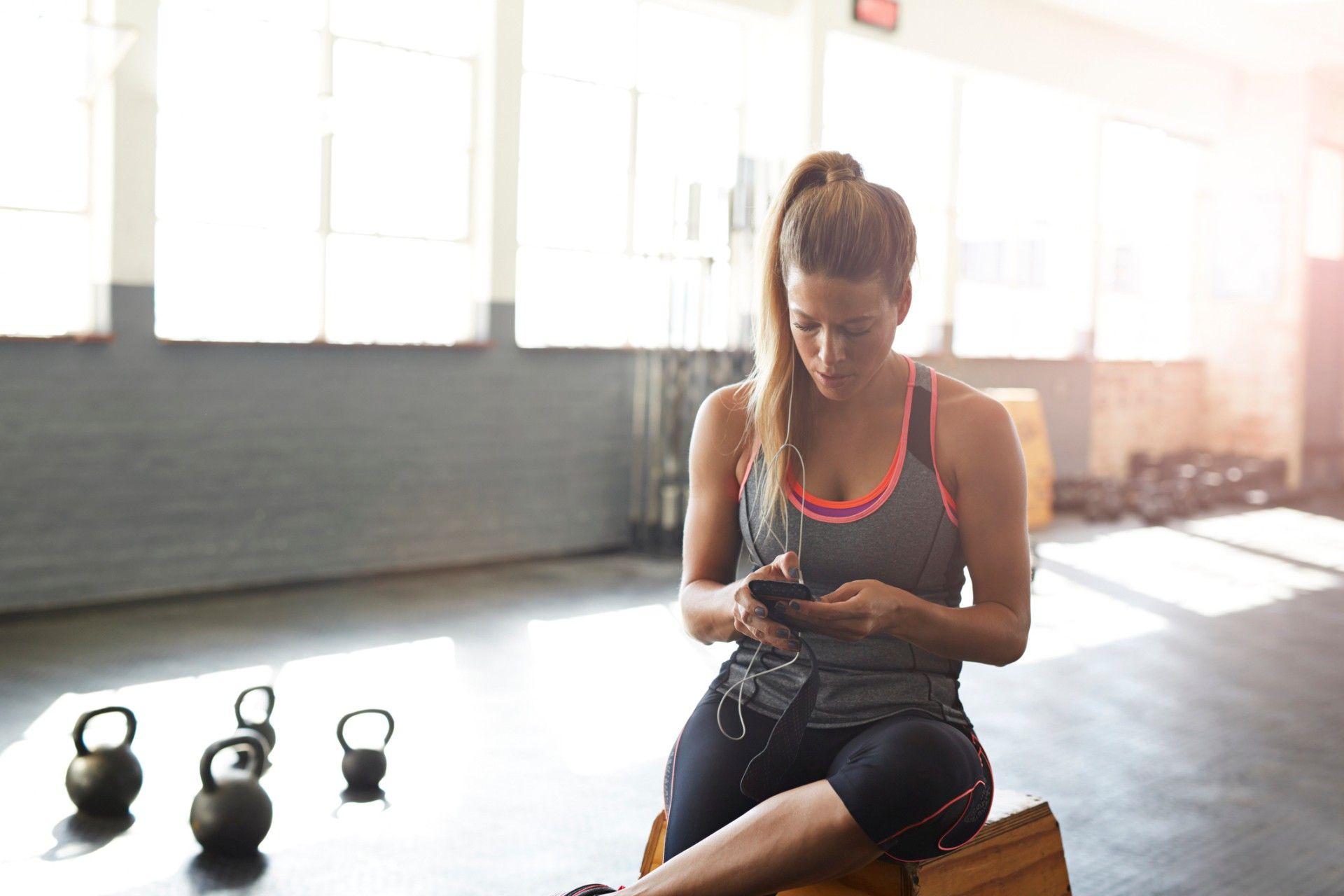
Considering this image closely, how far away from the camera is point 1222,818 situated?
2.78 metres

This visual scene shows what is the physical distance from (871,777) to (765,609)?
25 centimetres

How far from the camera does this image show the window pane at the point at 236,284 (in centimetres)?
479

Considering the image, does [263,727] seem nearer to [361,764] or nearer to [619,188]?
[361,764]

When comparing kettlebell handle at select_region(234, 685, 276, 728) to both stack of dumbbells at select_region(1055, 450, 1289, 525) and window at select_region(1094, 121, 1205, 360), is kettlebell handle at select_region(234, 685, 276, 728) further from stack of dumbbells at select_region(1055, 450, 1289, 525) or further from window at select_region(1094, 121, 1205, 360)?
window at select_region(1094, 121, 1205, 360)

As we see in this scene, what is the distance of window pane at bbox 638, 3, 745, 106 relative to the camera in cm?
631

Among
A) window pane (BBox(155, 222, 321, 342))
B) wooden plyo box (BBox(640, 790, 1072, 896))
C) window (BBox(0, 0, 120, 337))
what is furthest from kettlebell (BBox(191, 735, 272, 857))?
window pane (BBox(155, 222, 321, 342))

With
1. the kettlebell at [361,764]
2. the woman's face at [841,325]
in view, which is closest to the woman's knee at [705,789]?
the woman's face at [841,325]

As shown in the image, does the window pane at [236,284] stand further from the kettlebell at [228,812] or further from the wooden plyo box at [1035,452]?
the wooden plyo box at [1035,452]

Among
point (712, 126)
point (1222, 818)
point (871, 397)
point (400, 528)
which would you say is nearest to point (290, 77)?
point (400, 528)

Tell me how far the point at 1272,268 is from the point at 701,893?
997cm

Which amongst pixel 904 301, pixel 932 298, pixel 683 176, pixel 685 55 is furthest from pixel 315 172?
pixel 932 298

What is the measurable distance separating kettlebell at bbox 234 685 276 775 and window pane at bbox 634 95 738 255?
3.53m

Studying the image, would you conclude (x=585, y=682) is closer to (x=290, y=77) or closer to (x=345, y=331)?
(x=345, y=331)

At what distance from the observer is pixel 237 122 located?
491cm
